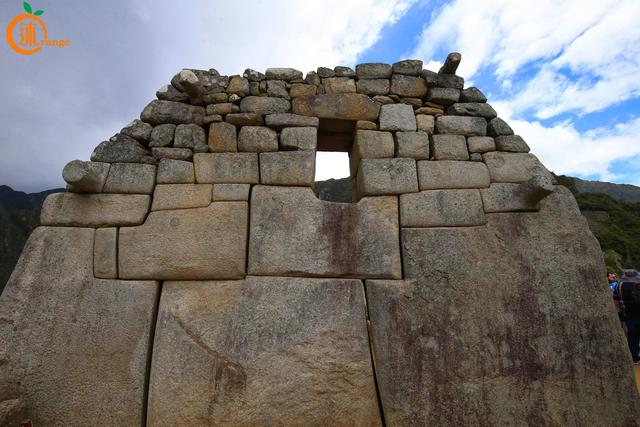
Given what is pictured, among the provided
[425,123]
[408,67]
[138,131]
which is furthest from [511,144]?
[138,131]

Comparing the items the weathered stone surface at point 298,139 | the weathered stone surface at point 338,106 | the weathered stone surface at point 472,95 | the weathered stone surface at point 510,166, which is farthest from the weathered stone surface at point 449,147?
the weathered stone surface at point 298,139

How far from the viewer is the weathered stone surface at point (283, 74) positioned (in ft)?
11.1

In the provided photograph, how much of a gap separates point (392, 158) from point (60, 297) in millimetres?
3090

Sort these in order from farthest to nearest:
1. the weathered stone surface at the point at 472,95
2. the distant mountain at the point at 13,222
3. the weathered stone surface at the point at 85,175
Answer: the distant mountain at the point at 13,222
the weathered stone surface at the point at 472,95
the weathered stone surface at the point at 85,175

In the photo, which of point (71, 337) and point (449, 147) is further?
point (449, 147)

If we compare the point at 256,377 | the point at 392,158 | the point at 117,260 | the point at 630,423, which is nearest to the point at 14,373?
the point at 117,260

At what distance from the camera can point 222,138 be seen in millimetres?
3203

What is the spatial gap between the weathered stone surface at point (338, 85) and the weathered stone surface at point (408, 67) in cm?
50

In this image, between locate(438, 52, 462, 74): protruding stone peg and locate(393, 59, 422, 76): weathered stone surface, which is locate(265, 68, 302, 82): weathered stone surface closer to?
locate(393, 59, 422, 76): weathered stone surface

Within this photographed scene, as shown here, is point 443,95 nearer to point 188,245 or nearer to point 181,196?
point 181,196

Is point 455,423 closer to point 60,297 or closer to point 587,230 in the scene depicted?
point 587,230

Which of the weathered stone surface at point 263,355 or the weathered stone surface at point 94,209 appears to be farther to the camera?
the weathered stone surface at point 94,209

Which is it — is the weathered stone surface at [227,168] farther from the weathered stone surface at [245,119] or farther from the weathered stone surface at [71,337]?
the weathered stone surface at [71,337]

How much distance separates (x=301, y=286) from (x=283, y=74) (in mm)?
2099
